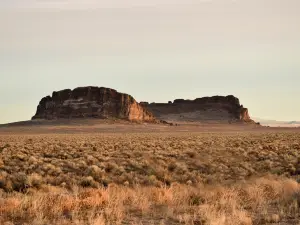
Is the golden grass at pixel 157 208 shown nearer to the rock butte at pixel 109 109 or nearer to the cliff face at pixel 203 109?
the rock butte at pixel 109 109

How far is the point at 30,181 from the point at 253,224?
271 inches

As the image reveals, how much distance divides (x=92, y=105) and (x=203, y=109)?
202ft

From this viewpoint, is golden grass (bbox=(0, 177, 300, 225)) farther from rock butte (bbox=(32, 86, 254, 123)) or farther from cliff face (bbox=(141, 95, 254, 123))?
cliff face (bbox=(141, 95, 254, 123))

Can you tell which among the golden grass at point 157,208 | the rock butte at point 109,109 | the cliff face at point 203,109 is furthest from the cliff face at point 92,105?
the golden grass at point 157,208

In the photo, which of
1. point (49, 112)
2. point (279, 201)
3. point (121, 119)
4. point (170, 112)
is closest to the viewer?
point (279, 201)

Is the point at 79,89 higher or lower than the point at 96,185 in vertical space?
higher

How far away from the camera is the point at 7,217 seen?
7012 mm

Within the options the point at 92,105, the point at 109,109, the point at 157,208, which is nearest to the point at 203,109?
the point at 109,109

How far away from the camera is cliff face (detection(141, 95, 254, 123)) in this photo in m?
171

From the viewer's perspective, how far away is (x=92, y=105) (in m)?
136

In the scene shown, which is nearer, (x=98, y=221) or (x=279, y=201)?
(x=98, y=221)

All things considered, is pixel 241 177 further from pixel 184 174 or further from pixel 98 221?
pixel 98 221

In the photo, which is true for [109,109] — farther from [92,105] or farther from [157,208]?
[157,208]

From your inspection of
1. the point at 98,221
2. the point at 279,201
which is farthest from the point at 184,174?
the point at 98,221
